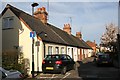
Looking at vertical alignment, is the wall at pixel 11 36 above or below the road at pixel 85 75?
above

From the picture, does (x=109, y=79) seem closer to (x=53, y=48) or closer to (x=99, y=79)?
(x=99, y=79)

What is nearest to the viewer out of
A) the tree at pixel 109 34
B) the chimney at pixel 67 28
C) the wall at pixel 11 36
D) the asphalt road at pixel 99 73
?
the asphalt road at pixel 99 73

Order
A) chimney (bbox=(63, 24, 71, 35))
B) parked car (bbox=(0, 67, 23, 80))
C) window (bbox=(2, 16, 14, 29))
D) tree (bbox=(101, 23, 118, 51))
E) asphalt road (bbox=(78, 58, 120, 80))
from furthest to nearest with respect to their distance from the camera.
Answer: tree (bbox=(101, 23, 118, 51)), chimney (bbox=(63, 24, 71, 35)), window (bbox=(2, 16, 14, 29)), asphalt road (bbox=(78, 58, 120, 80)), parked car (bbox=(0, 67, 23, 80))

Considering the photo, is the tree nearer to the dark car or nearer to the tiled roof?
the tiled roof

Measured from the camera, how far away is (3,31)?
77.0 ft

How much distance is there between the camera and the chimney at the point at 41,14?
30.0 m

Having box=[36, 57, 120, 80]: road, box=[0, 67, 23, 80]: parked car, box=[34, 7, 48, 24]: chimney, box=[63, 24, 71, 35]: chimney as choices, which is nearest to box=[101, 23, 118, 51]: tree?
box=[63, 24, 71, 35]: chimney

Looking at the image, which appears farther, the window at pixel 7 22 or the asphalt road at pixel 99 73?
the window at pixel 7 22

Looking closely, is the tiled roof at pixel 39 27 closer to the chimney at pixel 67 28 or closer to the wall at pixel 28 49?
the wall at pixel 28 49

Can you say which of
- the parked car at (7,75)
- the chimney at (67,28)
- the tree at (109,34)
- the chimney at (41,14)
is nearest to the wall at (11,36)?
the chimney at (41,14)

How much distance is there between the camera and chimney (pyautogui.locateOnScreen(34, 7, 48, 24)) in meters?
30.0

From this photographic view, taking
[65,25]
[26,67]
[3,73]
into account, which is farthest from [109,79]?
[65,25]

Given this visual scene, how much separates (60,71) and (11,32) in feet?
21.7

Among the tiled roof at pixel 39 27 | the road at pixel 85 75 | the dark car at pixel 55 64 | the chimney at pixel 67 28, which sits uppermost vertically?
the chimney at pixel 67 28
